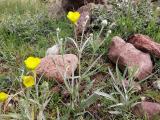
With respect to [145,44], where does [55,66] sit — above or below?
below

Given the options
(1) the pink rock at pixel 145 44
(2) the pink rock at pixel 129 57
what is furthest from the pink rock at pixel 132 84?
(1) the pink rock at pixel 145 44

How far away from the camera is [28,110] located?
287cm

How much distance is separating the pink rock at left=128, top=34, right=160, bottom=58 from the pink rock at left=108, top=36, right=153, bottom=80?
62mm

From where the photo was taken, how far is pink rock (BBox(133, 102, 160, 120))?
3.17m

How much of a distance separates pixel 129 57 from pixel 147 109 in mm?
616

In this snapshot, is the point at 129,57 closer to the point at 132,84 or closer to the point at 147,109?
the point at 132,84

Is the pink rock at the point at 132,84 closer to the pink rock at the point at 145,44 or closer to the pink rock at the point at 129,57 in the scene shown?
the pink rock at the point at 129,57

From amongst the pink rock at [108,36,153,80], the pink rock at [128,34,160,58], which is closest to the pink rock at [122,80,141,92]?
the pink rock at [108,36,153,80]

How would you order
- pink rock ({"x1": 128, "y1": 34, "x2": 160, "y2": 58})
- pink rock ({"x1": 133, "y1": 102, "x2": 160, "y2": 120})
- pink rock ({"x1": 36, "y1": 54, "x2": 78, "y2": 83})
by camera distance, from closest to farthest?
pink rock ({"x1": 133, "y1": 102, "x2": 160, "y2": 120}) → pink rock ({"x1": 36, "y1": 54, "x2": 78, "y2": 83}) → pink rock ({"x1": 128, "y1": 34, "x2": 160, "y2": 58})

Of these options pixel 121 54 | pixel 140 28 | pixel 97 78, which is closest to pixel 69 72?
pixel 97 78

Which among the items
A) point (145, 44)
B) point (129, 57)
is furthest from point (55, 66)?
point (145, 44)

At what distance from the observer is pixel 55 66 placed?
140 inches

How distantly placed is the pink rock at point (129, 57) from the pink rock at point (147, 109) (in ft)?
1.14

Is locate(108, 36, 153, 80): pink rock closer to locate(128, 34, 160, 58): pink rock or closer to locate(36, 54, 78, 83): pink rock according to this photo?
locate(128, 34, 160, 58): pink rock
